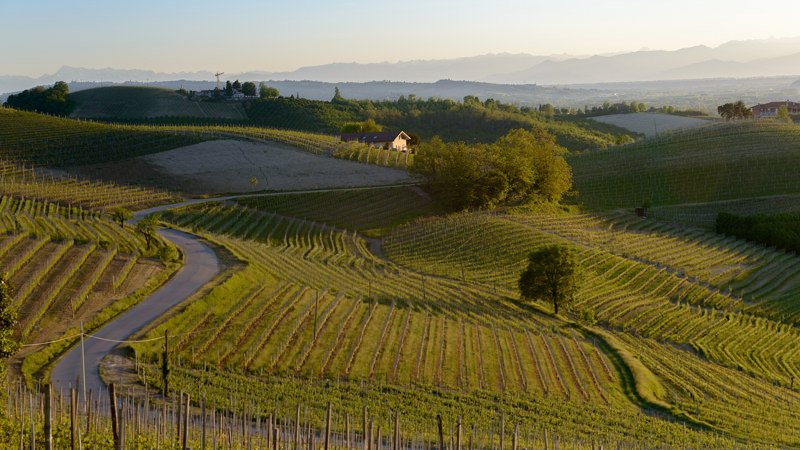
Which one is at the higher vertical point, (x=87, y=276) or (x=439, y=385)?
(x=87, y=276)

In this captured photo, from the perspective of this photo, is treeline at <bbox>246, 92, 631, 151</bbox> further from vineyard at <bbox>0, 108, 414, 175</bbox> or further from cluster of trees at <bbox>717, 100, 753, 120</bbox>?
vineyard at <bbox>0, 108, 414, 175</bbox>

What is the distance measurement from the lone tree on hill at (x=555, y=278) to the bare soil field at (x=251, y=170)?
39.4 metres

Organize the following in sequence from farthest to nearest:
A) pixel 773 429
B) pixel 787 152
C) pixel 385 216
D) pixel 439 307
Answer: pixel 787 152 < pixel 385 216 < pixel 439 307 < pixel 773 429

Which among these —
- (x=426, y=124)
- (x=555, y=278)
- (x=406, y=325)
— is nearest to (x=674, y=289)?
(x=555, y=278)

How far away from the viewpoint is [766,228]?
81.2 meters

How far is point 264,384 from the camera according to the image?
3234cm

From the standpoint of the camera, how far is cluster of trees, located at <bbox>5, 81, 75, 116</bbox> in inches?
6798

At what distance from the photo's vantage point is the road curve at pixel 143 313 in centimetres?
3072

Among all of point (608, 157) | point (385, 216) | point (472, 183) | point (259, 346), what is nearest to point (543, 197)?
point (472, 183)

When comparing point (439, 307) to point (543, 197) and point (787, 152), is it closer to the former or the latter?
point (543, 197)

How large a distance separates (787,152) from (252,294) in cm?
9615

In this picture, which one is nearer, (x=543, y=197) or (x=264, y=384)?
(x=264, y=384)

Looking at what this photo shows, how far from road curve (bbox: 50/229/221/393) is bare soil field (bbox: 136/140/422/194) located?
30982 millimetres

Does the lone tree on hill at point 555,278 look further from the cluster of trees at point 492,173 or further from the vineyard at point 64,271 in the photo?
the cluster of trees at point 492,173
